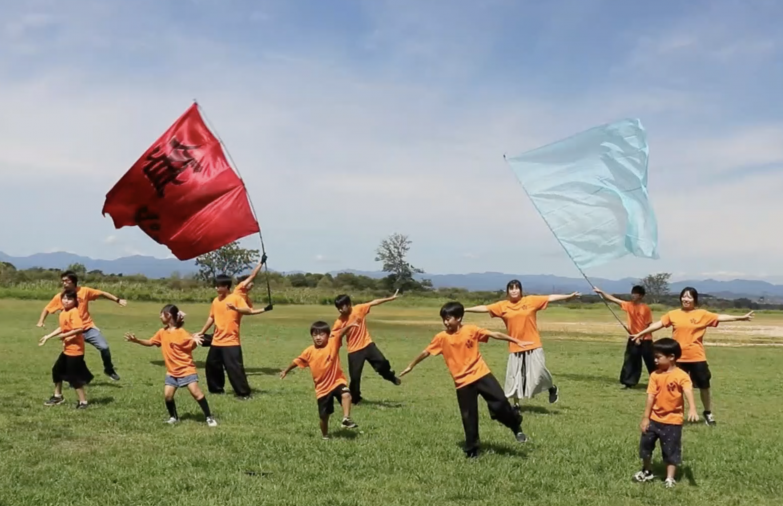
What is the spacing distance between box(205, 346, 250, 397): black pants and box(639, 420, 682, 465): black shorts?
774 cm

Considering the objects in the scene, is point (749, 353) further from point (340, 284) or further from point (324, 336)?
point (340, 284)

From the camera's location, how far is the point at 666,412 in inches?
314

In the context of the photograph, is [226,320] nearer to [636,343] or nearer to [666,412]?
[666,412]

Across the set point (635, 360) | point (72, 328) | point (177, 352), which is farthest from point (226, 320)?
point (635, 360)

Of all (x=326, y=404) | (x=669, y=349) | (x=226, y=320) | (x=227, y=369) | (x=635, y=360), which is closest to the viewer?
(x=669, y=349)

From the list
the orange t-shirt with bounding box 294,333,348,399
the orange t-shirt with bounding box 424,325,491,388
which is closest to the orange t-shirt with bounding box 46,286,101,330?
the orange t-shirt with bounding box 294,333,348,399

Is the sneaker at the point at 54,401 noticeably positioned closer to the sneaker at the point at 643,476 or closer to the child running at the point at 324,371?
the child running at the point at 324,371

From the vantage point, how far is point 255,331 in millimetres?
31953

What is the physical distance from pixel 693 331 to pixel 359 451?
6.06 meters

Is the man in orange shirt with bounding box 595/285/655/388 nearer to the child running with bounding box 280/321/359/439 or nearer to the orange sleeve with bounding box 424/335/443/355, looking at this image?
the orange sleeve with bounding box 424/335/443/355

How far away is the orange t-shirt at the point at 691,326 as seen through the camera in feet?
38.4

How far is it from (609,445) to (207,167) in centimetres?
1029

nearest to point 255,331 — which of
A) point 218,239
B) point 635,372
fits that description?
point 218,239

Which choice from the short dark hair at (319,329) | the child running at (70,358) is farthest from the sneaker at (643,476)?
the child running at (70,358)
